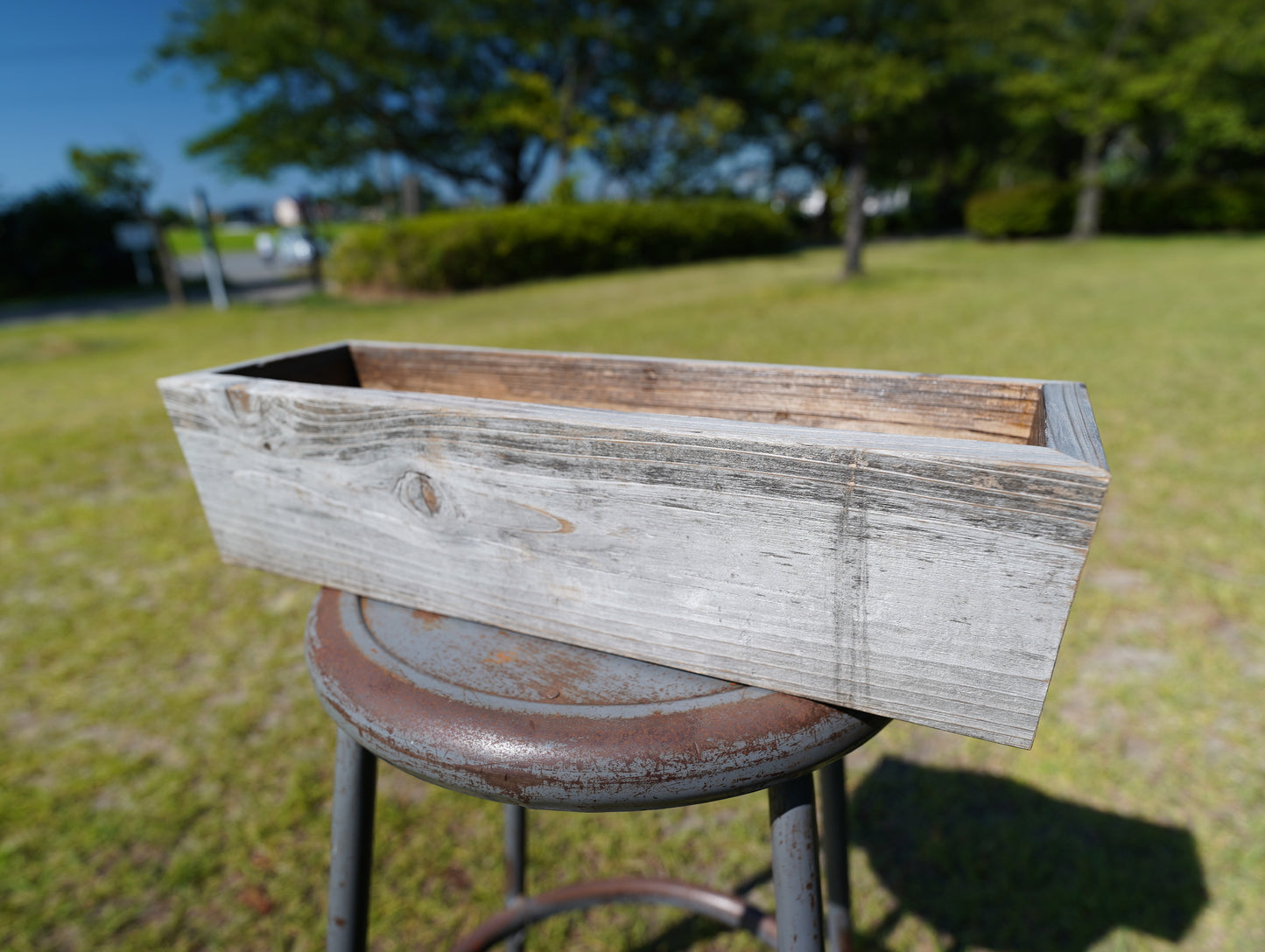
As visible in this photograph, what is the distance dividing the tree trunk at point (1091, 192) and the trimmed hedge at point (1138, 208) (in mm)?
623

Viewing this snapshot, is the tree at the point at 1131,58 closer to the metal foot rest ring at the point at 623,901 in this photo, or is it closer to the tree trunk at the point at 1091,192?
the tree trunk at the point at 1091,192

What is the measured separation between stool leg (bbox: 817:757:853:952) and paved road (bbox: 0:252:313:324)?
47.1 feet

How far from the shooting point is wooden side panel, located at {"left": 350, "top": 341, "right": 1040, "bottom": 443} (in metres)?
0.90

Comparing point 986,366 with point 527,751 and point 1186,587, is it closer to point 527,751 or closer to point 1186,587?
point 1186,587

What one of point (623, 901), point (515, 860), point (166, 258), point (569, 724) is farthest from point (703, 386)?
point (166, 258)

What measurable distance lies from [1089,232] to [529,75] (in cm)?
1549

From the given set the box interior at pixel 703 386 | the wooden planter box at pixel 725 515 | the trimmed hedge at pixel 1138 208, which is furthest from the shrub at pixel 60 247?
the trimmed hedge at pixel 1138 208

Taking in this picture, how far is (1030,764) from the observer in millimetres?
2160

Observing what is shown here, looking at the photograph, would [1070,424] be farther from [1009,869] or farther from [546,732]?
[1009,869]

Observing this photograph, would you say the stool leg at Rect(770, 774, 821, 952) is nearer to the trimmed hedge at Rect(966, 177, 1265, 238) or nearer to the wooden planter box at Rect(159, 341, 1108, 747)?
the wooden planter box at Rect(159, 341, 1108, 747)

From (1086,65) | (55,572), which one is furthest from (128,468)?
(1086,65)

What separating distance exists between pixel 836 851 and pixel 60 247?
21.1 meters

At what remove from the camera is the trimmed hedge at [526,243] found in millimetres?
13039

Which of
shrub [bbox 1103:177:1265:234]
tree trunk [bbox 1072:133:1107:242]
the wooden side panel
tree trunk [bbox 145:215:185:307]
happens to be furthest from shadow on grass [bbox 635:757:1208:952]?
shrub [bbox 1103:177:1265:234]
